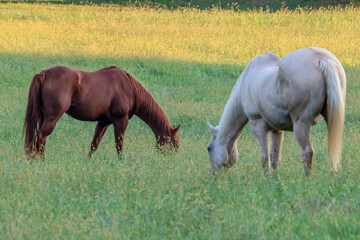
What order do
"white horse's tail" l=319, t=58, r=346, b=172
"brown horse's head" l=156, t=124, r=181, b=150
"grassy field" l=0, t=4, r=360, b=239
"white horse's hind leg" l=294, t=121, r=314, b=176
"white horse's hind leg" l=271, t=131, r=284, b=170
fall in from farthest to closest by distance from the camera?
"brown horse's head" l=156, t=124, r=181, b=150
"white horse's hind leg" l=271, t=131, r=284, b=170
"white horse's hind leg" l=294, t=121, r=314, b=176
"white horse's tail" l=319, t=58, r=346, b=172
"grassy field" l=0, t=4, r=360, b=239

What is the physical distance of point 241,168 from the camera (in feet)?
19.2

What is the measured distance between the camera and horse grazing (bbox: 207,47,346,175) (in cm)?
473

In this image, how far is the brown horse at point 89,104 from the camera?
22.2ft

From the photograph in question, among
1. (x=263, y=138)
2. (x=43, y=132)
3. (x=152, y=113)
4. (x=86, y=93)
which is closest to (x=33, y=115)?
(x=43, y=132)

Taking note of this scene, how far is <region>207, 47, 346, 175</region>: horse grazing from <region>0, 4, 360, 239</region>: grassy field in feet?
1.00

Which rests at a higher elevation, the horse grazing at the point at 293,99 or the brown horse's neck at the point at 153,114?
the horse grazing at the point at 293,99

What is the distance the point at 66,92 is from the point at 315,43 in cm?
1053

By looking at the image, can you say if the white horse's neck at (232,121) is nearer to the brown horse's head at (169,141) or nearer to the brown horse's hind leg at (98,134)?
the brown horse's head at (169,141)

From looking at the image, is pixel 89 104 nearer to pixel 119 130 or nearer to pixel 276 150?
pixel 119 130

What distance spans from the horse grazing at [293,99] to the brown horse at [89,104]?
2.06 m

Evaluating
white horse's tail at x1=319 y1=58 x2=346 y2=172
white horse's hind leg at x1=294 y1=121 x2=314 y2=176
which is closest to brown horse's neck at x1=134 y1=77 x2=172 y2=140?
white horse's hind leg at x1=294 y1=121 x2=314 y2=176

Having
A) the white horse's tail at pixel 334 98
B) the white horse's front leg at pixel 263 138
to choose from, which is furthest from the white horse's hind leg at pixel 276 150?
the white horse's tail at pixel 334 98

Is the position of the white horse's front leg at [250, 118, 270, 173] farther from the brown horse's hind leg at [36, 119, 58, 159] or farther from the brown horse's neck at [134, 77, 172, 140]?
the brown horse's hind leg at [36, 119, 58, 159]

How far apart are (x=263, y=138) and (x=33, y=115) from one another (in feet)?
9.68
